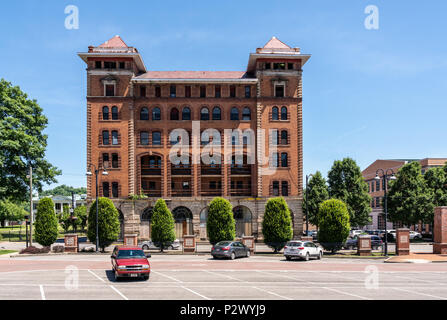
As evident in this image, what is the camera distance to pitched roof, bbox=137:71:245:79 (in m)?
57.7

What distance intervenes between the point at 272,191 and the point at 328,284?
3553cm

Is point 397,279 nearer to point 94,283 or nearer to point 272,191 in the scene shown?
point 94,283

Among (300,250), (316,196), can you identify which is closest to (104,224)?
(300,250)

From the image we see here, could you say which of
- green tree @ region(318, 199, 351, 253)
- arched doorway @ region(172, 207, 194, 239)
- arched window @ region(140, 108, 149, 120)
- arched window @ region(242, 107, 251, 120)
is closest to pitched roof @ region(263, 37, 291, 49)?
arched window @ region(242, 107, 251, 120)

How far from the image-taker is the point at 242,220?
183ft

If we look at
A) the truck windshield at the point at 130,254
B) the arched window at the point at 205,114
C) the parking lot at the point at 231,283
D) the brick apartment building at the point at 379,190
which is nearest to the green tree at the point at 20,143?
the arched window at the point at 205,114

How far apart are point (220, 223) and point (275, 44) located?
2815cm

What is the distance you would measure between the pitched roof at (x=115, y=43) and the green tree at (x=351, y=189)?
35.4 meters

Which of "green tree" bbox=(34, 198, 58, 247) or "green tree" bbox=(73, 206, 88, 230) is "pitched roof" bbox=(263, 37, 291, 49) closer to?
"green tree" bbox=(34, 198, 58, 247)

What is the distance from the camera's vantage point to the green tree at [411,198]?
56844 mm

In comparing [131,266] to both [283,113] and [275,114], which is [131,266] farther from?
[283,113]

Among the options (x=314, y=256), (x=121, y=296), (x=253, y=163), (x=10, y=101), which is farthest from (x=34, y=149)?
(x=121, y=296)

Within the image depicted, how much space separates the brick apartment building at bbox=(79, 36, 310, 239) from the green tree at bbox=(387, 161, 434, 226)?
48.3 ft

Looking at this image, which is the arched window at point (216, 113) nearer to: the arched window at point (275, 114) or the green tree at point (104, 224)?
the arched window at point (275, 114)
